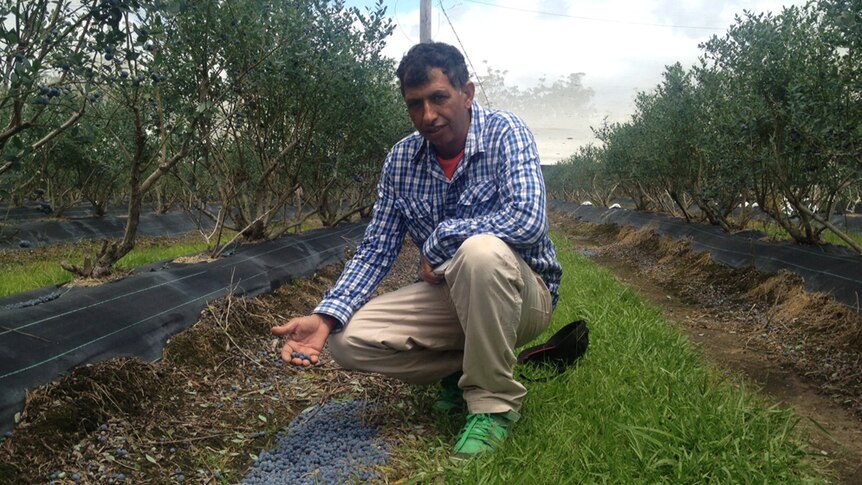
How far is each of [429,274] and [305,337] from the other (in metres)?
0.66

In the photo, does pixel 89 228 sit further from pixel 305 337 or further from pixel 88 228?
pixel 305 337

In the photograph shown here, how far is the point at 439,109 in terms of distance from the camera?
294 cm

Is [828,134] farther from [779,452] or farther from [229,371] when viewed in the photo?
[229,371]

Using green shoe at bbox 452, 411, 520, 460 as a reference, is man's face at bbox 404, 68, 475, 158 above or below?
above

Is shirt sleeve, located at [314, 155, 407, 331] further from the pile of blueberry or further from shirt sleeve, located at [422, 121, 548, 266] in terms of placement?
the pile of blueberry

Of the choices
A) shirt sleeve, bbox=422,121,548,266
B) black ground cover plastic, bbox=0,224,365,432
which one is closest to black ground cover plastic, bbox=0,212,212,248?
black ground cover plastic, bbox=0,224,365,432

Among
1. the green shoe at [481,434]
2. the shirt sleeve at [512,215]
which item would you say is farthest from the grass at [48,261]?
the green shoe at [481,434]

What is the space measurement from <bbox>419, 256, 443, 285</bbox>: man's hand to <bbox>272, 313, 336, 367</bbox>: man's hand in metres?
0.53

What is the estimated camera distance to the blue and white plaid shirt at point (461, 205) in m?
2.78

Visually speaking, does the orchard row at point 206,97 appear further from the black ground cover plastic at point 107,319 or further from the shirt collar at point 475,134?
the shirt collar at point 475,134

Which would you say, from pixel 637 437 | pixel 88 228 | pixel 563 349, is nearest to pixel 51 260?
pixel 88 228

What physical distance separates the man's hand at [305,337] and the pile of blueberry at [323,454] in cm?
49

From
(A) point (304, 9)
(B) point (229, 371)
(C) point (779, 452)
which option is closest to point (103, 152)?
(A) point (304, 9)

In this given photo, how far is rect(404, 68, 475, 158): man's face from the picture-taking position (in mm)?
2895
